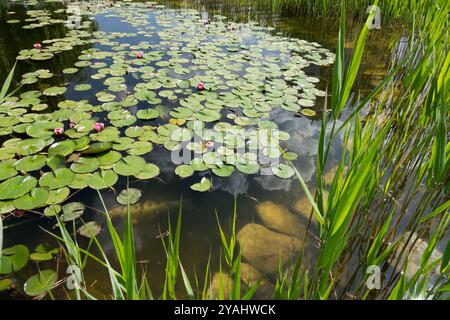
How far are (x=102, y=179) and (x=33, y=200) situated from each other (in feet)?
1.33

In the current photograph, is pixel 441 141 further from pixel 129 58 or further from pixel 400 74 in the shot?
pixel 129 58

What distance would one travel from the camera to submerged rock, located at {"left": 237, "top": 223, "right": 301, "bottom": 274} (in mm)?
1600

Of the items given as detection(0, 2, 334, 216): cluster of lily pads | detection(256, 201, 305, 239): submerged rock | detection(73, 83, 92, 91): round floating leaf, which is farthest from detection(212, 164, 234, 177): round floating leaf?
detection(73, 83, 92, 91): round floating leaf

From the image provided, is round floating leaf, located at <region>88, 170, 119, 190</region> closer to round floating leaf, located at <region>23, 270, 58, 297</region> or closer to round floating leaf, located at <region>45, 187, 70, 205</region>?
round floating leaf, located at <region>45, 187, 70, 205</region>

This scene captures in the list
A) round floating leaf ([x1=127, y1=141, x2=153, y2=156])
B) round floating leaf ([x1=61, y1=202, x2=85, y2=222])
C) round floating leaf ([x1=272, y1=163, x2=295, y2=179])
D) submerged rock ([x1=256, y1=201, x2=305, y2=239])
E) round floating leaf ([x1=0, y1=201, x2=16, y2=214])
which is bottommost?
submerged rock ([x1=256, y1=201, x2=305, y2=239])

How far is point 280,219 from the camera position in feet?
6.02

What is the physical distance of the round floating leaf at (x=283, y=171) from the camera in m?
2.11

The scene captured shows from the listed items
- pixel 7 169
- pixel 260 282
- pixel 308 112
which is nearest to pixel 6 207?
pixel 7 169

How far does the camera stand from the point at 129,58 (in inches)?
147

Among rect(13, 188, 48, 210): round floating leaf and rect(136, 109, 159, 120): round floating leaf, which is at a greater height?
rect(136, 109, 159, 120): round floating leaf

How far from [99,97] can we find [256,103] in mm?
1575

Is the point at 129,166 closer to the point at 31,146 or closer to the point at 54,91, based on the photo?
the point at 31,146

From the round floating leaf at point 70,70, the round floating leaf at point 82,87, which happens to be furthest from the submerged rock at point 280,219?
the round floating leaf at point 70,70
